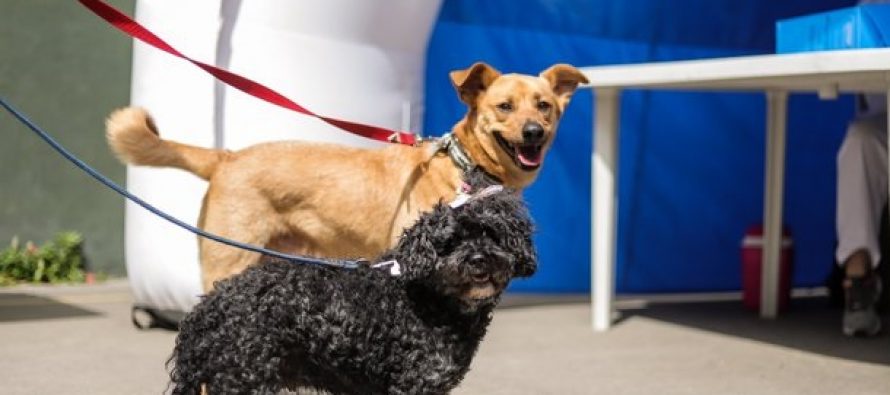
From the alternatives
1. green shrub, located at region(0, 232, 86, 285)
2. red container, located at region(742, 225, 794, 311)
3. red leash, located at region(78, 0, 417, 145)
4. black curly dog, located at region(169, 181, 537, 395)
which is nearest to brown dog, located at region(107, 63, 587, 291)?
red leash, located at region(78, 0, 417, 145)

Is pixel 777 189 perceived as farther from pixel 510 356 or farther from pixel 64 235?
pixel 64 235

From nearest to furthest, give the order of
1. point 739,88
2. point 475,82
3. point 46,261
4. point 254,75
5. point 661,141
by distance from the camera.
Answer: point 475,82 < point 254,75 < point 739,88 < point 661,141 < point 46,261

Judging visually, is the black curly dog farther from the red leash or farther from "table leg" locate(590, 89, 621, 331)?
"table leg" locate(590, 89, 621, 331)

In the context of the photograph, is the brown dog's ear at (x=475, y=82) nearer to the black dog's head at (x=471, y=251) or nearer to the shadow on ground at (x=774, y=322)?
the black dog's head at (x=471, y=251)

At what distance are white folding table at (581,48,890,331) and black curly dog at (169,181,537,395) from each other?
2.61m

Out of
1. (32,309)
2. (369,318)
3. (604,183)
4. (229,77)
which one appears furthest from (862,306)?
(32,309)

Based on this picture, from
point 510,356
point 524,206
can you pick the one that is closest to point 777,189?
point 510,356

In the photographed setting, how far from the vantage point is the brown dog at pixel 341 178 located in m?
4.94

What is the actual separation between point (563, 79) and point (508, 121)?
662 millimetres

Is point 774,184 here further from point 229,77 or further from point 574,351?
point 229,77

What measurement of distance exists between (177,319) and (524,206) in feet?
12.0

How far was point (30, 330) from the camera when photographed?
246 inches

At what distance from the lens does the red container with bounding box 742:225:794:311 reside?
753 centimetres

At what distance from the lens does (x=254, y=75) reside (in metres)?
5.98
